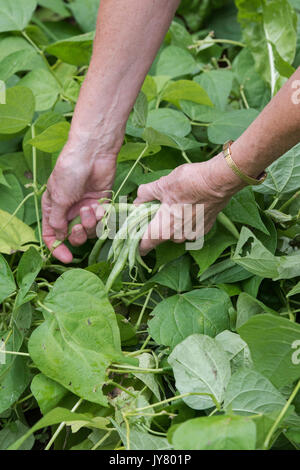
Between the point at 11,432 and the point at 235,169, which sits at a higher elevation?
the point at 235,169

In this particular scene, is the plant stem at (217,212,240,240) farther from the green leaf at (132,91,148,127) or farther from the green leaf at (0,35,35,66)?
the green leaf at (0,35,35,66)

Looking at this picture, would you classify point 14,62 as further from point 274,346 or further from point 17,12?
point 274,346

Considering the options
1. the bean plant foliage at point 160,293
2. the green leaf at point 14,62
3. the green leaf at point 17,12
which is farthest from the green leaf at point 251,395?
the green leaf at point 17,12

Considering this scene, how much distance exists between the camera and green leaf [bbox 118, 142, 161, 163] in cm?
82

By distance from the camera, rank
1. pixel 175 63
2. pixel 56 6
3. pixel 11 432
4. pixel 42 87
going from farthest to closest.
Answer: pixel 56 6 < pixel 175 63 < pixel 42 87 < pixel 11 432

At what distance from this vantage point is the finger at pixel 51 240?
2.67 ft

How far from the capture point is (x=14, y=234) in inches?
32.6

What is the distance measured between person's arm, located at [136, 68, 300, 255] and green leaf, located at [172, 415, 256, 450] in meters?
0.30

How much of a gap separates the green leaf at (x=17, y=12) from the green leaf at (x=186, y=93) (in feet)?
1.14

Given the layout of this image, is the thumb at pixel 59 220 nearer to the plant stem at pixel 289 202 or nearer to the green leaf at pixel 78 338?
the green leaf at pixel 78 338

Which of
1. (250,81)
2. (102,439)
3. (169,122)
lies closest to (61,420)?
(102,439)

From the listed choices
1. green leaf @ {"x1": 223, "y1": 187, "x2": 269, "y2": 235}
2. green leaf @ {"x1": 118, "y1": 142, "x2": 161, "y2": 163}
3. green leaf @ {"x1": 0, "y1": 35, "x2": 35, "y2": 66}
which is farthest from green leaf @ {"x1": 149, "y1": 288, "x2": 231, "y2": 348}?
green leaf @ {"x1": 0, "y1": 35, "x2": 35, "y2": 66}

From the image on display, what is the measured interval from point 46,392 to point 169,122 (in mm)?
507

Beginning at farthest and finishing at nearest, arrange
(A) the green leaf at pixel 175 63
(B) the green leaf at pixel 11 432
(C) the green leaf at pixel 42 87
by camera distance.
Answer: (A) the green leaf at pixel 175 63 < (C) the green leaf at pixel 42 87 < (B) the green leaf at pixel 11 432
